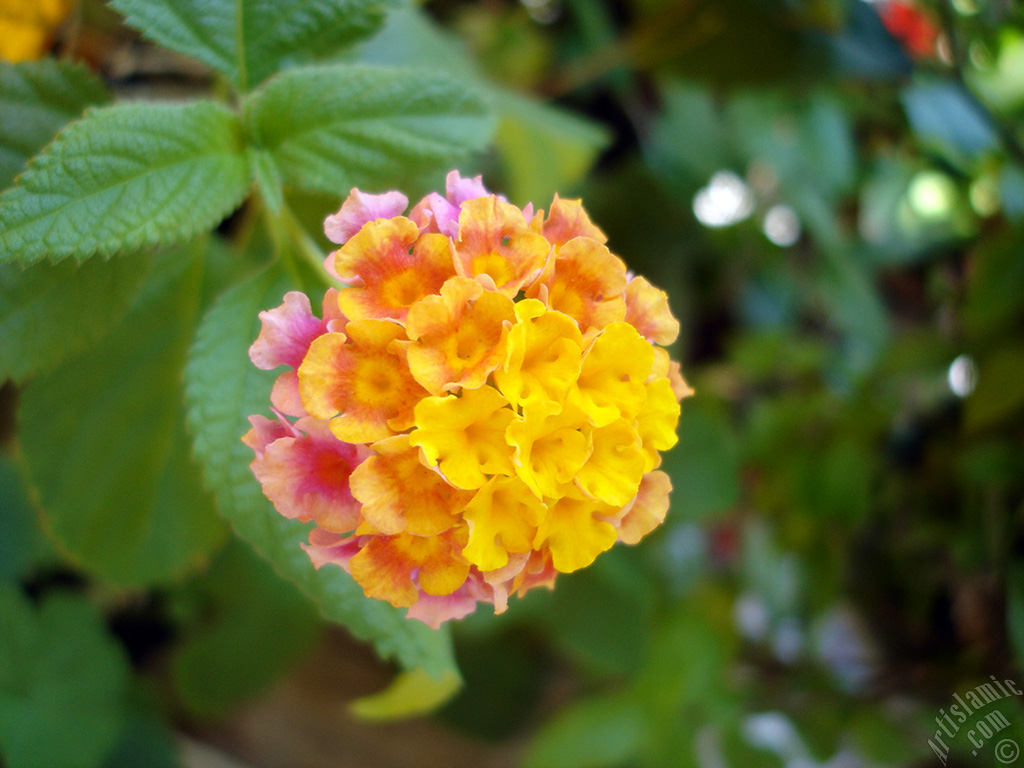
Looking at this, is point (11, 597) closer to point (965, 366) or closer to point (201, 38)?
point (201, 38)

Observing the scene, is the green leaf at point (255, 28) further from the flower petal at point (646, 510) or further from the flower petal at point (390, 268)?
the flower petal at point (646, 510)

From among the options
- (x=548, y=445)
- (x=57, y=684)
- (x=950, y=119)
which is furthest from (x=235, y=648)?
(x=950, y=119)

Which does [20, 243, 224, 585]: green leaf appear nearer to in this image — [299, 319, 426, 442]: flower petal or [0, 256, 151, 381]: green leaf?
[0, 256, 151, 381]: green leaf

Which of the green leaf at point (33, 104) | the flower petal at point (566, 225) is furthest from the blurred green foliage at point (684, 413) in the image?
the flower petal at point (566, 225)

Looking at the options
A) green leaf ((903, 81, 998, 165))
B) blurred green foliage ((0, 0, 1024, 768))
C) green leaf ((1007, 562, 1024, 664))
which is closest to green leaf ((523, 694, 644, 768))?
blurred green foliage ((0, 0, 1024, 768))

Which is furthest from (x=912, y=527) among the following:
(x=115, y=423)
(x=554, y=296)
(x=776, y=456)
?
(x=115, y=423)

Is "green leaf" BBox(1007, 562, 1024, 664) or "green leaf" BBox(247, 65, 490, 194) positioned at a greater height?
"green leaf" BBox(247, 65, 490, 194)

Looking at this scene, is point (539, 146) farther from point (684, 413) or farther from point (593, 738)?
point (593, 738)
